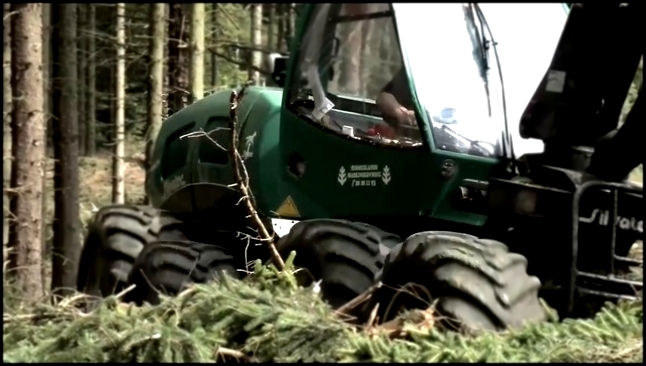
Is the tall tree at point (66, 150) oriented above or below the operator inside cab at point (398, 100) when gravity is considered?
below

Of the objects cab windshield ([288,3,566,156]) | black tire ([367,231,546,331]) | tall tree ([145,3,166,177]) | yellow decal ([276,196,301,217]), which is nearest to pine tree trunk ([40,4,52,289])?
tall tree ([145,3,166,177])

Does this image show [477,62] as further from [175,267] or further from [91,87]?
[91,87]

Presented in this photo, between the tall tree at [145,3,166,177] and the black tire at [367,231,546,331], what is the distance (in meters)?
0.95

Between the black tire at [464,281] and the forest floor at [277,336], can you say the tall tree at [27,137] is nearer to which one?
the forest floor at [277,336]

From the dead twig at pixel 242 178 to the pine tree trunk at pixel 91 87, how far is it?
78.3 inches

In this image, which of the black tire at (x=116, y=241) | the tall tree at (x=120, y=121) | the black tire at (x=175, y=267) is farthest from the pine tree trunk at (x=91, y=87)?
the black tire at (x=175, y=267)

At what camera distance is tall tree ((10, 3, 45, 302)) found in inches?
213

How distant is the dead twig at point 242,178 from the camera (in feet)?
8.52

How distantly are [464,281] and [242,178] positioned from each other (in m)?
0.68

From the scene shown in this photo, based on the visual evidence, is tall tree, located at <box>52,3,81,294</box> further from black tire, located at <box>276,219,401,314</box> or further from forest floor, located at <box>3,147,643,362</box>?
black tire, located at <box>276,219,401,314</box>

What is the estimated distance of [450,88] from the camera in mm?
2570

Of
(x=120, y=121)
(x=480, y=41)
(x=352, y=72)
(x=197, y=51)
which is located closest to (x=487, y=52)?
(x=480, y=41)

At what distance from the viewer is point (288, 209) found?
2723 mm

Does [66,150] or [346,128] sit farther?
[66,150]
